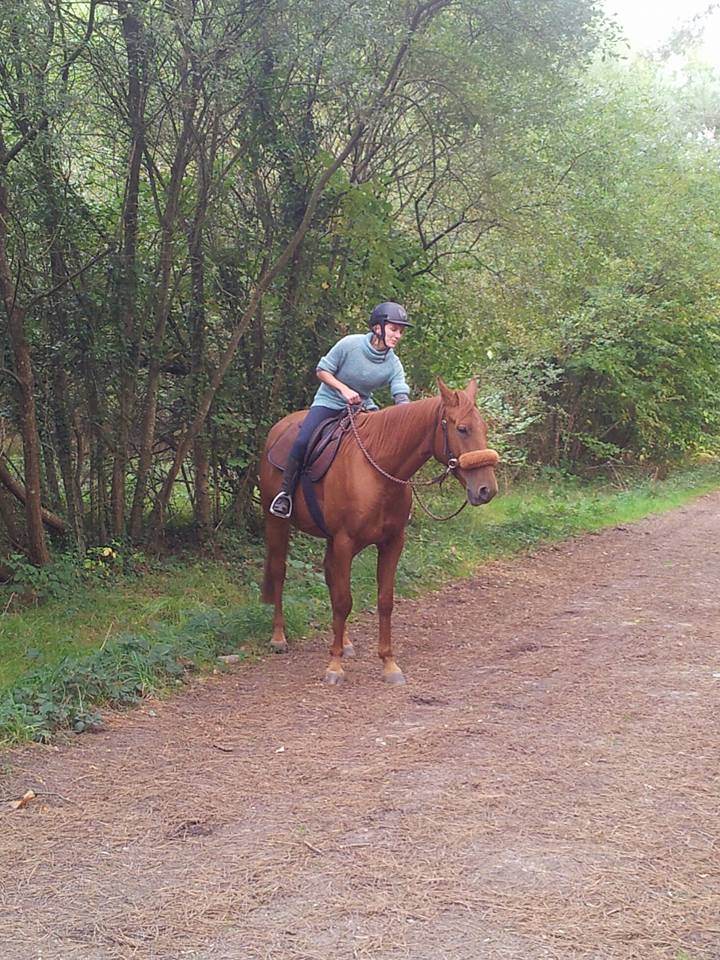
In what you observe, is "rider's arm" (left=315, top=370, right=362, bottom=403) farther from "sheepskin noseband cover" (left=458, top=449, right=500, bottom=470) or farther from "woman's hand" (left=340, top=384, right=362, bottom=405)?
"sheepskin noseband cover" (left=458, top=449, right=500, bottom=470)

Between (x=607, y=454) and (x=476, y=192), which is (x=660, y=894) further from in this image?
(x=607, y=454)

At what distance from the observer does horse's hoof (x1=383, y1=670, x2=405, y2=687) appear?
6352mm

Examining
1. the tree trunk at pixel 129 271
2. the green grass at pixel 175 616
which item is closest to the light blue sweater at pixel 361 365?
the green grass at pixel 175 616

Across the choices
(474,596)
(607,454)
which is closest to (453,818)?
(474,596)

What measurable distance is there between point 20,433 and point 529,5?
21.0ft

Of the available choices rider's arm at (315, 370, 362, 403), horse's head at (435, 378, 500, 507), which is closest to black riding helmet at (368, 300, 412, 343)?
rider's arm at (315, 370, 362, 403)

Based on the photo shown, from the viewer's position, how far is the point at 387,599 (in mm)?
6594

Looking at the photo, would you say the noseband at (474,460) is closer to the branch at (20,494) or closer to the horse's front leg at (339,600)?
the horse's front leg at (339,600)

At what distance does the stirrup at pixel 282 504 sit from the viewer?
23.1 ft

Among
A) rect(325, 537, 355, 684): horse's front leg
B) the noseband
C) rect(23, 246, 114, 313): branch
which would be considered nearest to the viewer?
the noseband

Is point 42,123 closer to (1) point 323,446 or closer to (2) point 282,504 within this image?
(1) point 323,446

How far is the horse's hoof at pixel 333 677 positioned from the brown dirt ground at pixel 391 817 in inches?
3.1

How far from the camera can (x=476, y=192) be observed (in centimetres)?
1145

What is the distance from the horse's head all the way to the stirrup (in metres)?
1.45
